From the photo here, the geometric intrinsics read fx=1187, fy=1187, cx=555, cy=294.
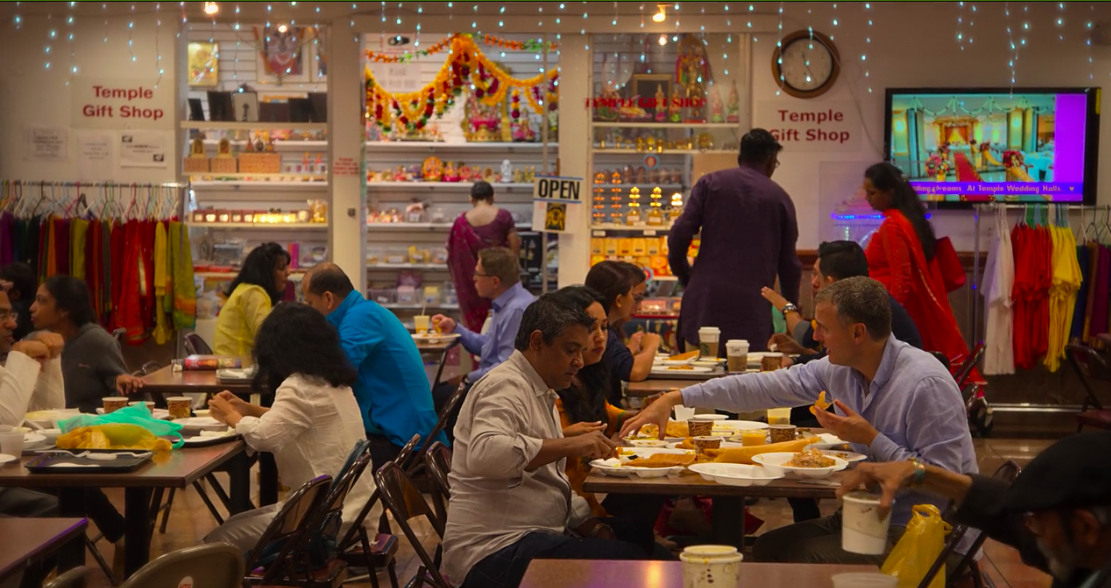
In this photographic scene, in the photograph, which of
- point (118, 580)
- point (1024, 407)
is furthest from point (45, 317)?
point (1024, 407)

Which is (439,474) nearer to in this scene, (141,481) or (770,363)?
(141,481)

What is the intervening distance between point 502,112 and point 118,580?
6.28m

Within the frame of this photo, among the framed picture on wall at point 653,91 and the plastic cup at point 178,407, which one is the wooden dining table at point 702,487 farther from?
the framed picture on wall at point 653,91

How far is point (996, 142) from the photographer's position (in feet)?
28.7

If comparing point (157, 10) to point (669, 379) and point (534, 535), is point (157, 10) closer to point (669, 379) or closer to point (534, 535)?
point (669, 379)

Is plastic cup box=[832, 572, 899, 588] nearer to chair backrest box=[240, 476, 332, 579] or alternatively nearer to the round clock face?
chair backrest box=[240, 476, 332, 579]

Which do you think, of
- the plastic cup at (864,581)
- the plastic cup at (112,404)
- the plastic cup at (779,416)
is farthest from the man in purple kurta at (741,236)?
the plastic cup at (864,581)

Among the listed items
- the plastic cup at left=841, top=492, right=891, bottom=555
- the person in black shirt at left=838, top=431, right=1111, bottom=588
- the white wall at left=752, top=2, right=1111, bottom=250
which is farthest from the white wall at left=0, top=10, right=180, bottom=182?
the person in black shirt at left=838, top=431, right=1111, bottom=588

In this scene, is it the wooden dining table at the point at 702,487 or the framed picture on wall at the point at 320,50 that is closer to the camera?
the wooden dining table at the point at 702,487

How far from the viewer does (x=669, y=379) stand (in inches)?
212

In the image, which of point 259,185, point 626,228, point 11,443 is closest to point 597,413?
point 11,443

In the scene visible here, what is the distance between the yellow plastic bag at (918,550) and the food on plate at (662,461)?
0.98m

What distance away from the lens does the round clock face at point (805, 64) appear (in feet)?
29.2

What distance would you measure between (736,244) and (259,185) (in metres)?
5.29
